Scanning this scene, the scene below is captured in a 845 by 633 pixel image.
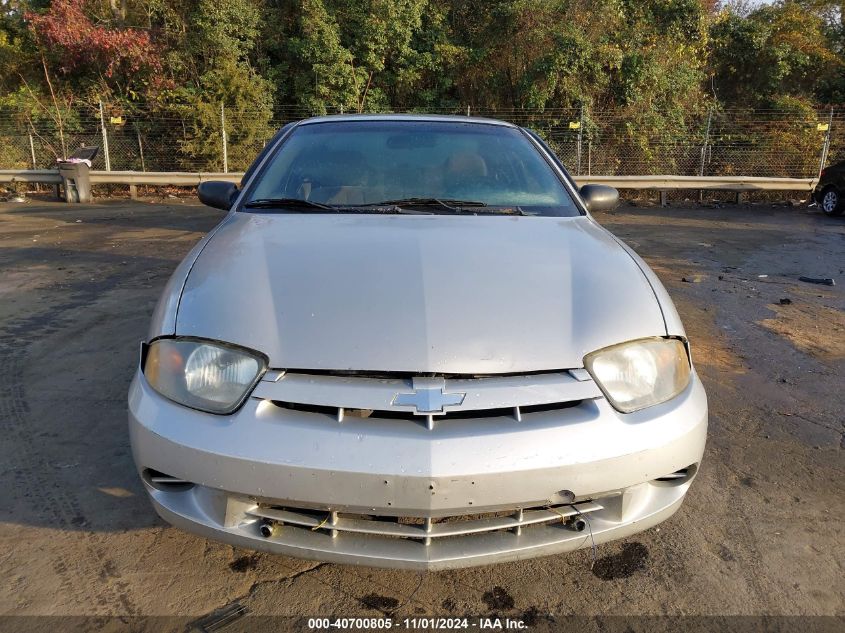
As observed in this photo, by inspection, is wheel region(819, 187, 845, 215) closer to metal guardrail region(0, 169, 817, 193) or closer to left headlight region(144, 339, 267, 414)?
metal guardrail region(0, 169, 817, 193)

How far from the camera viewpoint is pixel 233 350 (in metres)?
1.87

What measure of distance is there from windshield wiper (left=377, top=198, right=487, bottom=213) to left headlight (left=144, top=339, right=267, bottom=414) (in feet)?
4.13

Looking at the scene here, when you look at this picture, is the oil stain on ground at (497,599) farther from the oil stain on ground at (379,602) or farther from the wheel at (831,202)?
the wheel at (831,202)

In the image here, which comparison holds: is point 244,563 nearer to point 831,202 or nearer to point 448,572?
point 448,572

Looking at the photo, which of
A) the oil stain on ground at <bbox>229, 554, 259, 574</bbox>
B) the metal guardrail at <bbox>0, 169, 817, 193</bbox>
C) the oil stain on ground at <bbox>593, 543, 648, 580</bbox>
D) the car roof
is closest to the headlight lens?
the oil stain on ground at <bbox>593, 543, 648, 580</bbox>

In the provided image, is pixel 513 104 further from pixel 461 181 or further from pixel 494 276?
pixel 494 276

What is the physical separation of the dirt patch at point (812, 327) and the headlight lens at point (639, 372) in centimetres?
305


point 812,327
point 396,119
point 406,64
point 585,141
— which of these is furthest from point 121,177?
point 812,327

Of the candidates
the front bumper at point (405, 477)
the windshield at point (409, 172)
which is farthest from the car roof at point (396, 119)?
the front bumper at point (405, 477)

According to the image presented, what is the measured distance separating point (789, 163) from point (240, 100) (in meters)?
13.6

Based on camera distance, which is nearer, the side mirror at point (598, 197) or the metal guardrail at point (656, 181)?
the side mirror at point (598, 197)

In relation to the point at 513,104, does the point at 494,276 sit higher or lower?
lower

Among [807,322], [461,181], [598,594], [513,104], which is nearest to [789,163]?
[513,104]

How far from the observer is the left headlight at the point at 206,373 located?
71.7 inches
